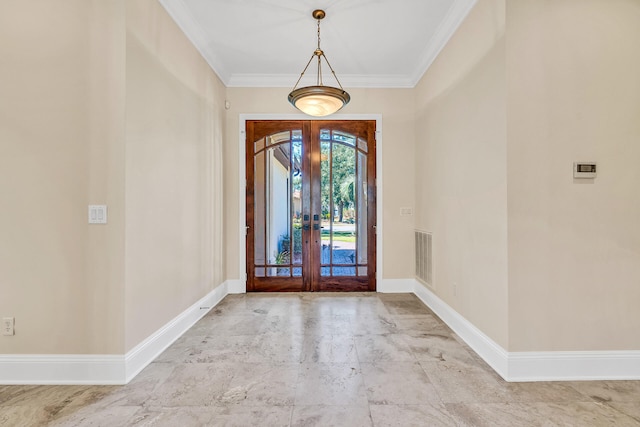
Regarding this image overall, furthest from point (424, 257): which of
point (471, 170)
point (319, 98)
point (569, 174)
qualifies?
point (319, 98)

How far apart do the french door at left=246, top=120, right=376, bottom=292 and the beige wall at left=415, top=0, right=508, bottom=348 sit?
1.00 m

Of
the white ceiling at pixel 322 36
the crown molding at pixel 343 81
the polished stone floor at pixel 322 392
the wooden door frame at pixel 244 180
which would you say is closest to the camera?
the polished stone floor at pixel 322 392

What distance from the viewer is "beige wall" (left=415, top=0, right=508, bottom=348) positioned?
2.27m

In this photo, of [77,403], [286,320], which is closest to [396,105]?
[286,320]

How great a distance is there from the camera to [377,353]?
2.58m

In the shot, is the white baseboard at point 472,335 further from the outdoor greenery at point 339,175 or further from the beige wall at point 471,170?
the outdoor greenery at point 339,175

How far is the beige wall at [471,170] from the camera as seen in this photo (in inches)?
89.5

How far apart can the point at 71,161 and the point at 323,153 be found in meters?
3.02

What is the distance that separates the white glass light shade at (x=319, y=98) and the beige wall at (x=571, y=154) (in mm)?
1421

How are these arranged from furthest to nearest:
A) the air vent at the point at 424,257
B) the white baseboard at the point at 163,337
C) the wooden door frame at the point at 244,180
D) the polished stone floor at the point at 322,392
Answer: the wooden door frame at the point at 244,180 → the air vent at the point at 424,257 → the white baseboard at the point at 163,337 → the polished stone floor at the point at 322,392

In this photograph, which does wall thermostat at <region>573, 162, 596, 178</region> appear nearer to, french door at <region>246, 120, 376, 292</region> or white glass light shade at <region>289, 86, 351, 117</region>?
white glass light shade at <region>289, 86, 351, 117</region>

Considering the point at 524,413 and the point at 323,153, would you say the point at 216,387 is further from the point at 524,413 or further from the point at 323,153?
the point at 323,153

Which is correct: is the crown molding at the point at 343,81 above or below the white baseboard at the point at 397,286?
above

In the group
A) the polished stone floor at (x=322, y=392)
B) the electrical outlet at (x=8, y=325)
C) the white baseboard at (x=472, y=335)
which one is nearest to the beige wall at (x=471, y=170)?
the white baseboard at (x=472, y=335)
